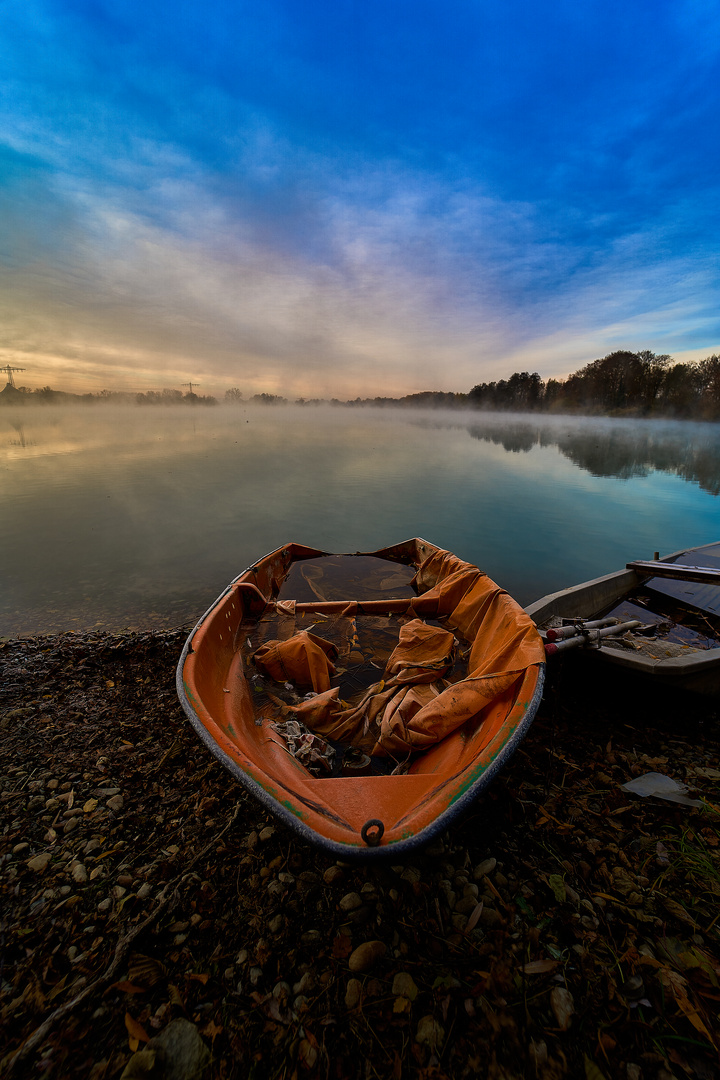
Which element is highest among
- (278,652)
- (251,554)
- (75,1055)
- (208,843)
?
(278,652)

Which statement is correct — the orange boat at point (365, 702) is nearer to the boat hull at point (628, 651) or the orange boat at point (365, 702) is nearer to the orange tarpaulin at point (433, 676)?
the orange tarpaulin at point (433, 676)

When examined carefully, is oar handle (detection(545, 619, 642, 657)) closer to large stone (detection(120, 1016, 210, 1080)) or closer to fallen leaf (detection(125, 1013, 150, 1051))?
large stone (detection(120, 1016, 210, 1080))

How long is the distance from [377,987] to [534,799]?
183 cm

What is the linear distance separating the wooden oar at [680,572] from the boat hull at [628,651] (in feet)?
0.36

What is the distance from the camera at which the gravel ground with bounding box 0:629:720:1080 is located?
181cm

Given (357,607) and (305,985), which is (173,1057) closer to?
(305,985)

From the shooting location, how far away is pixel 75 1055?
1777 millimetres

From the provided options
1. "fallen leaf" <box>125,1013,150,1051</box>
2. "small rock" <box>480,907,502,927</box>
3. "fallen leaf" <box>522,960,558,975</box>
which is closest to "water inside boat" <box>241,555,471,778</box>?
"small rock" <box>480,907,502,927</box>

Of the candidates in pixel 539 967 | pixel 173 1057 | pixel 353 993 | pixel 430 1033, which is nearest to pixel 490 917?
pixel 539 967

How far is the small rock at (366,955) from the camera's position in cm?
213

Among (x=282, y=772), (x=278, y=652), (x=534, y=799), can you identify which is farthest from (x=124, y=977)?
(x=534, y=799)

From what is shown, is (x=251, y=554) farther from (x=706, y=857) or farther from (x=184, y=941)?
(x=706, y=857)

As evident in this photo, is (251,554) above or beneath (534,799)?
beneath

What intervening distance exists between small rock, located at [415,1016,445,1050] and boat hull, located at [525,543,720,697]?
3.29 meters
